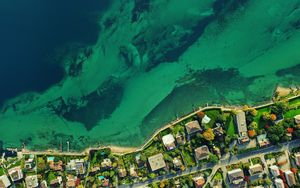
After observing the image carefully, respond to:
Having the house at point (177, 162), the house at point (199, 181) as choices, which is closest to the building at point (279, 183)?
the house at point (199, 181)

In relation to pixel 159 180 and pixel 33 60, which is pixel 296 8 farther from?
pixel 33 60

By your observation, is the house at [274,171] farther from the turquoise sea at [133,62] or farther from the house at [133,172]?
the house at [133,172]

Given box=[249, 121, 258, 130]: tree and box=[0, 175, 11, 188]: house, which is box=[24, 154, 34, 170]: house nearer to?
box=[0, 175, 11, 188]: house

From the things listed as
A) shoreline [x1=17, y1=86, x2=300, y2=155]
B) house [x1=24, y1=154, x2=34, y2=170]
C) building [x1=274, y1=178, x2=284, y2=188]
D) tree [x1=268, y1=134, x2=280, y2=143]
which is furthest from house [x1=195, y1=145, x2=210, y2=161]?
house [x1=24, y1=154, x2=34, y2=170]

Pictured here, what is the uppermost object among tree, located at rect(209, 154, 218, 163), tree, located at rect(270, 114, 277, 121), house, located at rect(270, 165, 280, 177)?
tree, located at rect(270, 114, 277, 121)

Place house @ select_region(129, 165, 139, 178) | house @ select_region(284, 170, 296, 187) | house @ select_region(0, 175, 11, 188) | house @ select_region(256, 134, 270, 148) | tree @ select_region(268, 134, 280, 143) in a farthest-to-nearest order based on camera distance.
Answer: house @ select_region(129, 165, 139, 178)
house @ select_region(0, 175, 11, 188)
house @ select_region(256, 134, 270, 148)
house @ select_region(284, 170, 296, 187)
tree @ select_region(268, 134, 280, 143)

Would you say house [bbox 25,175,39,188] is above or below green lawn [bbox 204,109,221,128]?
below

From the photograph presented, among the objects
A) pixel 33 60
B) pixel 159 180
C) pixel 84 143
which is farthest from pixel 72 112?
pixel 159 180

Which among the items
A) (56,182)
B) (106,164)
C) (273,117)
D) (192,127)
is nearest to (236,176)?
(192,127)
